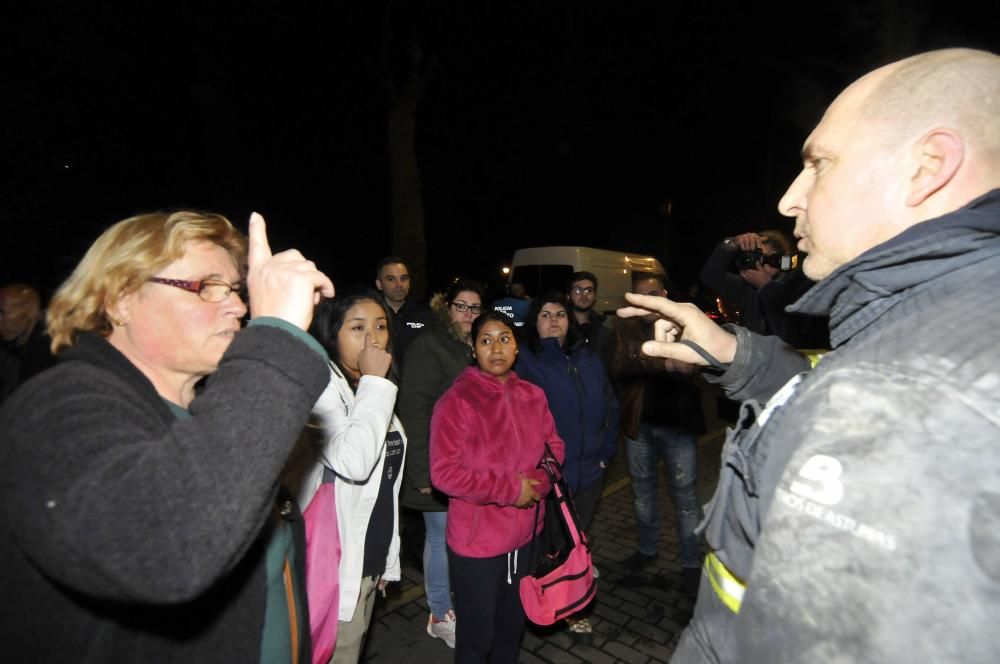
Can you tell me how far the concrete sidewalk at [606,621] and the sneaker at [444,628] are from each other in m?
0.04

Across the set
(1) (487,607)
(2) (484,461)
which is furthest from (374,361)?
(1) (487,607)

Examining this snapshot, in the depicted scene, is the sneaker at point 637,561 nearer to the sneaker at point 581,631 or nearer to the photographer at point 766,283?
the sneaker at point 581,631

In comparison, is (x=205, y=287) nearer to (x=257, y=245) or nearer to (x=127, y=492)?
(x=257, y=245)

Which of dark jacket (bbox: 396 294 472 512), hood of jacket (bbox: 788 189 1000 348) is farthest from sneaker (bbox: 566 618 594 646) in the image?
hood of jacket (bbox: 788 189 1000 348)

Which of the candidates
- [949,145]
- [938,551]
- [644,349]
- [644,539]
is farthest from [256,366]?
[644,539]

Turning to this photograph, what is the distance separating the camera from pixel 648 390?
431 cm

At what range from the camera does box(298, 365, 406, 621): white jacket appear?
229 cm

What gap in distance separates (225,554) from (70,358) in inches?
26.3

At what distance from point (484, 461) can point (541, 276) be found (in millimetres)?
8980

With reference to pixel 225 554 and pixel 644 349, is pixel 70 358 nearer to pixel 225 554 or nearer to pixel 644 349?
pixel 225 554

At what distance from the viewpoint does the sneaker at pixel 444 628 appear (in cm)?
344

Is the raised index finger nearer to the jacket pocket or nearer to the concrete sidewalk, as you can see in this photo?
the jacket pocket

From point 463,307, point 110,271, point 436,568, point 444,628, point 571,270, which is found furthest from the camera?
point 571,270

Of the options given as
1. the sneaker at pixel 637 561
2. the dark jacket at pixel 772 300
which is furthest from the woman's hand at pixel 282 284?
the sneaker at pixel 637 561
